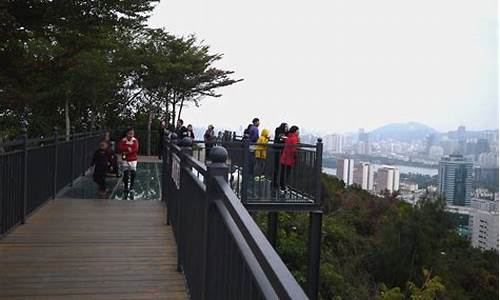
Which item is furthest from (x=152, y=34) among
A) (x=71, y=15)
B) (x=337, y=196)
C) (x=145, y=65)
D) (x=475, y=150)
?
(x=71, y=15)

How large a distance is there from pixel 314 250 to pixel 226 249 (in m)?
9.34

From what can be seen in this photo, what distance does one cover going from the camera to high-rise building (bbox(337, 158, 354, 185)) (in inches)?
1388

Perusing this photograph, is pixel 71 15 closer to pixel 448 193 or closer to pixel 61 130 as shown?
pixel 61 130

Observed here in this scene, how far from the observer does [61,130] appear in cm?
2359

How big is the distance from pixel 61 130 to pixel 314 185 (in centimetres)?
1676

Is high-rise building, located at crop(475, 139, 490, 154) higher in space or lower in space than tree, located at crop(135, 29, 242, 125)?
lower

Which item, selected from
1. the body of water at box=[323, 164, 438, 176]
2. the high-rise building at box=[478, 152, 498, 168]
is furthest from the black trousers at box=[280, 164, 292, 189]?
the body of water at box=[323, 164, 438, 176]

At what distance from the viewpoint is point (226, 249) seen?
2260 millimetres

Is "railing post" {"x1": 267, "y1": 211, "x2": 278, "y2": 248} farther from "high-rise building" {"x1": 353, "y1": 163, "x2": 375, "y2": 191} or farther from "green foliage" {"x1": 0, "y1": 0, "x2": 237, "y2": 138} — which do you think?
"high-rise building" {"x1": 353, "y1": 163, "x2": 375, "y2": 191}

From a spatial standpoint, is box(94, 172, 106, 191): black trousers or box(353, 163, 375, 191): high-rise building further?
box(353, 163, 375, 191): high-rise building

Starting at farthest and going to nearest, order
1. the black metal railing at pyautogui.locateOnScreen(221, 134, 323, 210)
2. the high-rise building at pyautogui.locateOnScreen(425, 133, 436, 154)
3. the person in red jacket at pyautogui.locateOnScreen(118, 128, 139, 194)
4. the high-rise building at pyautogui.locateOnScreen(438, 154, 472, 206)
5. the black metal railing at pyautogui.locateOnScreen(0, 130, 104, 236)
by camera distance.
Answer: the high-rise building at pyautogui.locateOnScreen(425, 133, 436, 154)
the high-rise building at pyautogui.locateOnScreen(438, 154, 472, 206)
the person in red jacket at pyautogui.locateOnScreen(118, 128, 139, 194)
the black metal railing at pyautogui.locateOnScreen(221, 134, 323, 210)
the black metal railing at pyautogui.locateOnScreen(0, 130, 104, 236)

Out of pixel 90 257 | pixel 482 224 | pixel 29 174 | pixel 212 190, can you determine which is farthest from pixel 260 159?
pixel 482 224

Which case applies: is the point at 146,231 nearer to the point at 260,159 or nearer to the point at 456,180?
the point at 260,159

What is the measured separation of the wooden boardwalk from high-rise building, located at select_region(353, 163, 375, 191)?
30345 millimetres
